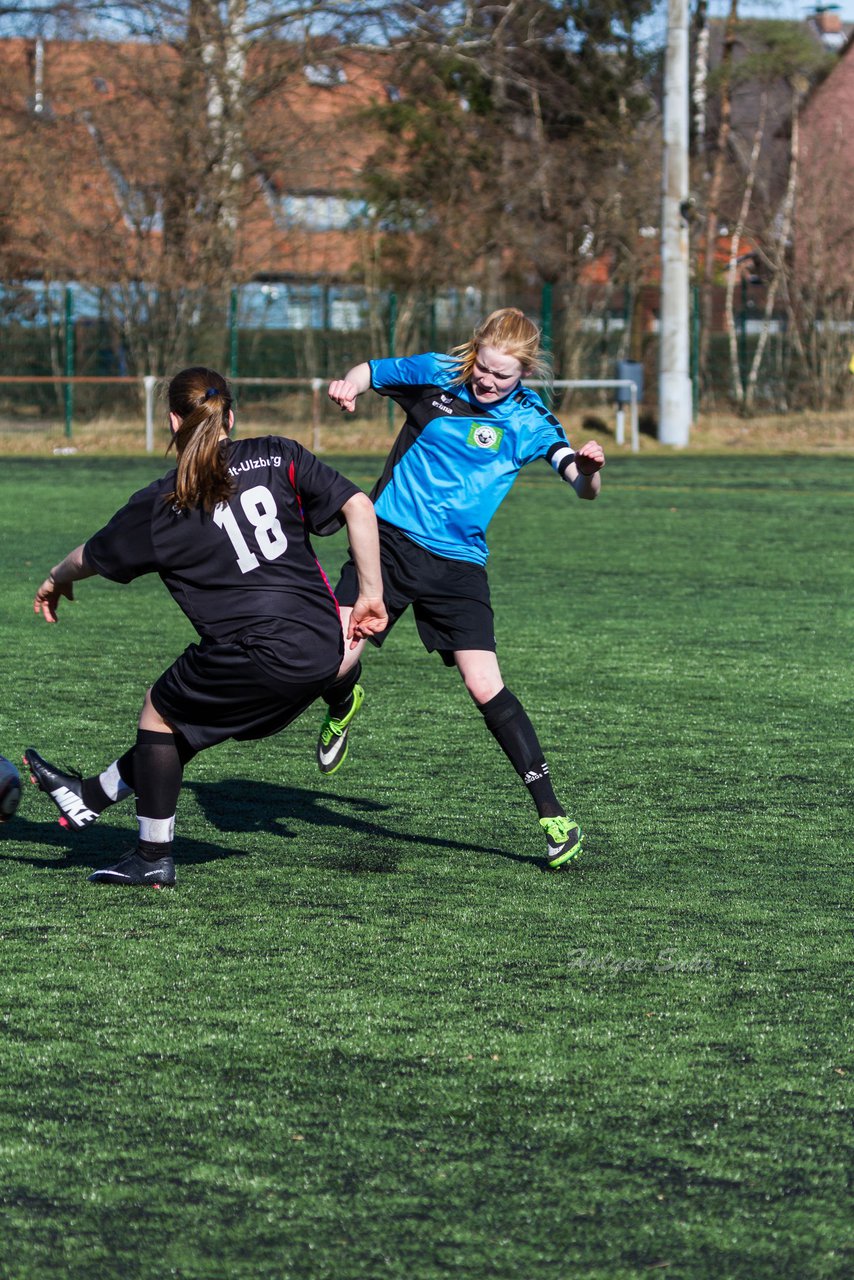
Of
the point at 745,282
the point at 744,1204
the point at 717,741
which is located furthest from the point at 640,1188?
the point at 745,282

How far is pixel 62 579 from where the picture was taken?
4.83 meters

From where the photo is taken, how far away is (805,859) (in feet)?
17.5

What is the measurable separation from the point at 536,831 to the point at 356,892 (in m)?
0.99

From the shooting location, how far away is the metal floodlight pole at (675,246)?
2636 cm

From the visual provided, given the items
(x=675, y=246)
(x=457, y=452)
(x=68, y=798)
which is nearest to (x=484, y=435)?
(x=457, y=452)

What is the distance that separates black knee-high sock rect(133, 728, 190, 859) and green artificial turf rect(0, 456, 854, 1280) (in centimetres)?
15

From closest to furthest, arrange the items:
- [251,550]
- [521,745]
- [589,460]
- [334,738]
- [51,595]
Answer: [251,550] < [51,595] < [589,460] < [521,745] < [334,738]

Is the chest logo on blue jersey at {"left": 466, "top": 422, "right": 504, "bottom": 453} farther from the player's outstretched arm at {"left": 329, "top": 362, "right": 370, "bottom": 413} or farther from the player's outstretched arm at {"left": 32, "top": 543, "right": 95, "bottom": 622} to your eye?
the player's outstretched arm at {"left": 32, "top": 543, "right": 95, "bottom": 622}

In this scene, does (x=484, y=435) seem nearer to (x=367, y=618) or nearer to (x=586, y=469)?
(x=586, y=469)

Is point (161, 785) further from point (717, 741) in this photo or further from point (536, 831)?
point (717, 741)

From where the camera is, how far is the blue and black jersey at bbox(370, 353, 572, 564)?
5.43 meters

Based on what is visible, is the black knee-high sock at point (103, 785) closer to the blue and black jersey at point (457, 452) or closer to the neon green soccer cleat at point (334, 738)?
the neon green soccer cleat at point (334, 738)

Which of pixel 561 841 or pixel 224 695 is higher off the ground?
pixel 224 695

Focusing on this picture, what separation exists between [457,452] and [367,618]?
2.90ft
